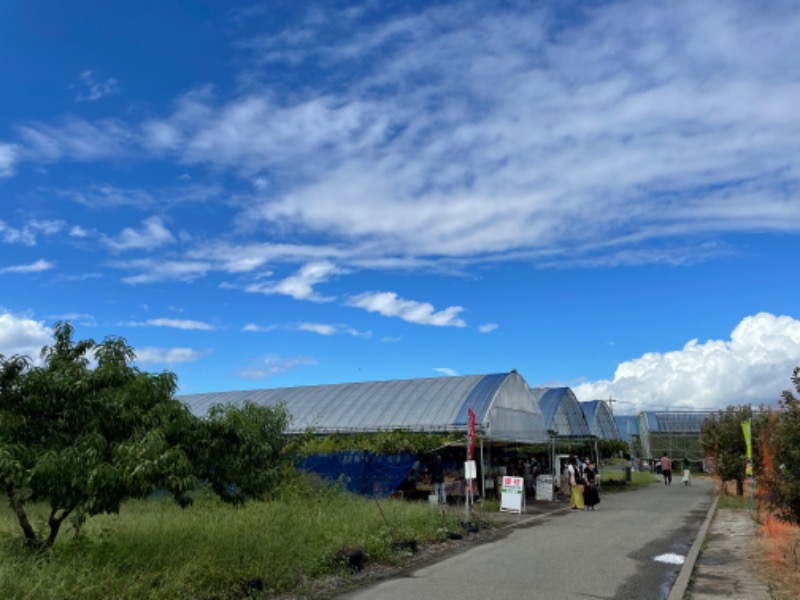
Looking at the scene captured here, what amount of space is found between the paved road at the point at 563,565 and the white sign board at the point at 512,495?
1.17 m

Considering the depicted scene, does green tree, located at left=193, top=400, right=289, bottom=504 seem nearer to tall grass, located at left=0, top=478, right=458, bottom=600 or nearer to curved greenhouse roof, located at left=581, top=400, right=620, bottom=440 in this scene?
tall grass, located at left=0, top=478, right=458, bottom=600

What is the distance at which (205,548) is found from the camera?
30.8ft

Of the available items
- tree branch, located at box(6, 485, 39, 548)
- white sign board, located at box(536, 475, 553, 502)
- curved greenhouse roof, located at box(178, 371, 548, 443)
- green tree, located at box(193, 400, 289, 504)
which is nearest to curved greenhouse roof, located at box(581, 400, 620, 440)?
curved greenhouse roof, located at box(178, 371, 548, 443)

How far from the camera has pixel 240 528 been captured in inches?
442

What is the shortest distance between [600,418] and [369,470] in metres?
28.3

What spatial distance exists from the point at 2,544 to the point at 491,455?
22.5m

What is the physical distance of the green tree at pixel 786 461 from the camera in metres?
9.57

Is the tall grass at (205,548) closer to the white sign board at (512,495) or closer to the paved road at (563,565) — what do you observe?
the paved road at (563,565)

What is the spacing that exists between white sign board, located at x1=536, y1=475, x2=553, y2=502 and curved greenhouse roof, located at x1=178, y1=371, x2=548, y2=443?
1605 mm

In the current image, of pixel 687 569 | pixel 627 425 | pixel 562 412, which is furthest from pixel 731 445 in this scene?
pixel 627 425

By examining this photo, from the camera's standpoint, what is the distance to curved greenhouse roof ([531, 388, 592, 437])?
31.9m

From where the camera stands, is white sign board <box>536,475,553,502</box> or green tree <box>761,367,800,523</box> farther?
white sign board <box>536,475,553,502</box>

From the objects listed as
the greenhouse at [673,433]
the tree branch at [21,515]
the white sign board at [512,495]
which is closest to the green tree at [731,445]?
the white sign board at [512,495]

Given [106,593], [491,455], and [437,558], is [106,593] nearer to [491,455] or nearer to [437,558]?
[437,558]
